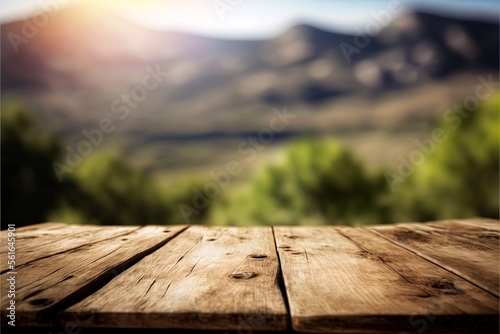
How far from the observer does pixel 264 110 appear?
164m

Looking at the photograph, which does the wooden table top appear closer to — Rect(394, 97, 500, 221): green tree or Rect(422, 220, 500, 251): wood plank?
Rect(422, 220, 500, 251): wood plank

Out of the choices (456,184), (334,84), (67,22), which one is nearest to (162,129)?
(67,22)

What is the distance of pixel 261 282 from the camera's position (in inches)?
43.3

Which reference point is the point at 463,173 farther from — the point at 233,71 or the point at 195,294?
the point at 233,71

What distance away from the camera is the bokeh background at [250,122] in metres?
22.3

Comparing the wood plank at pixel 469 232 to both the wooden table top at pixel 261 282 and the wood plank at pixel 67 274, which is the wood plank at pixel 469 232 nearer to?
the wooden table top at pixel 261 282

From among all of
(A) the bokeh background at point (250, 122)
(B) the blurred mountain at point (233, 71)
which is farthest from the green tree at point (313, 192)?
(B) the blurred mountain at point (233, 71)

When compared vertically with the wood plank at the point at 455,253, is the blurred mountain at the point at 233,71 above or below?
above

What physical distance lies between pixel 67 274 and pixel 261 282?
60 cm

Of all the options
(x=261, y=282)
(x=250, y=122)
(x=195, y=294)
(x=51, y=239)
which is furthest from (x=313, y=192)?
(x=250, y=122)

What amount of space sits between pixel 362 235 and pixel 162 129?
14269cm
